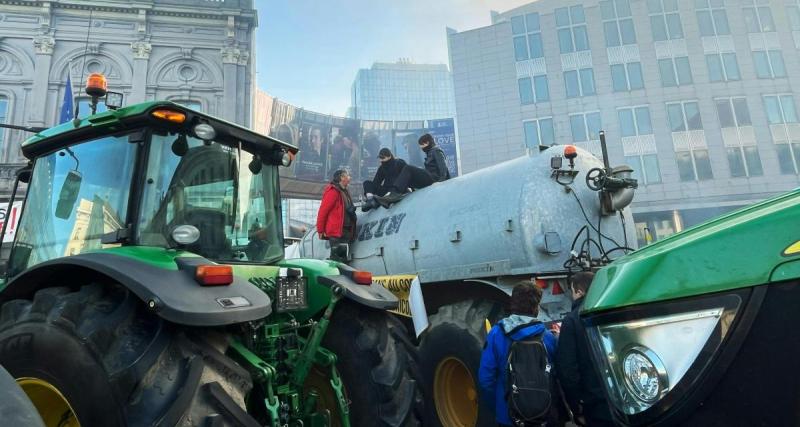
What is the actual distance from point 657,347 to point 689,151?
3012 cm

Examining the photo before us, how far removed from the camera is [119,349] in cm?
228

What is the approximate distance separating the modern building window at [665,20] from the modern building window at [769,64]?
448 cm

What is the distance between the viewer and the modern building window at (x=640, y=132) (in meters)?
27.0

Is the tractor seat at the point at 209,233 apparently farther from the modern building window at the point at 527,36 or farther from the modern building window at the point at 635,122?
the modern building window at the point at 527,36

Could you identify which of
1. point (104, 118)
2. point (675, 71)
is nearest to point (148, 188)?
point (104, 118)

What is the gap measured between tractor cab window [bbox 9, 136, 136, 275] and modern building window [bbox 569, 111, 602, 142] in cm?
2799

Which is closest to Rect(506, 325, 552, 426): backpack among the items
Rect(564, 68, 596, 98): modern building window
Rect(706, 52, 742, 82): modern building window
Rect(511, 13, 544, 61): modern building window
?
Rect(564, 68, 596, 98): modern building window

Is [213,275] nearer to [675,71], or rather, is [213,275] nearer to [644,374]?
[644,374]

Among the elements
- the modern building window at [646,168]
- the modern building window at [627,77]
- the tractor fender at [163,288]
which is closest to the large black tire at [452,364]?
the tractor fender at [163,288]

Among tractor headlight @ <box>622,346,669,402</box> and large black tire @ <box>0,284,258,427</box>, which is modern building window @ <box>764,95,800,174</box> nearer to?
tractor headlight @ <box>622,346,669,402</box>

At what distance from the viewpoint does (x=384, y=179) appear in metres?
7.45

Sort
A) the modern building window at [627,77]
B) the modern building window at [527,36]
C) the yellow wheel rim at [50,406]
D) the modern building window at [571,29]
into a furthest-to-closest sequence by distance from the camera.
Result: the modern building window at [527,36]
the modern building window at [571,29]
the modern building window at [627,77]
the yellow wheel rim at [50,406]

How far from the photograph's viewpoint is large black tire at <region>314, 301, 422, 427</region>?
335 centimetres

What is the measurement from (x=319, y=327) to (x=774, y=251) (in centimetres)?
257
